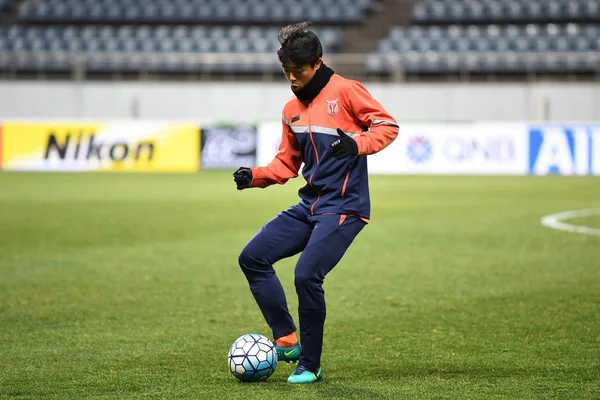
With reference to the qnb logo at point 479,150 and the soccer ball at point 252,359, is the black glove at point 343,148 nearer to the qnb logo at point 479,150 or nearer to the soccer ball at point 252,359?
the soccer ball at point 252,359

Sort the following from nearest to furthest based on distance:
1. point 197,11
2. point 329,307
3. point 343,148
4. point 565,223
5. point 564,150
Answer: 1. point 343,148
2. point 329,307
3. point 565,223
4. point 564,150
5. point 197,11

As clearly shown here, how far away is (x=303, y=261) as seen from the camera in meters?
5.04

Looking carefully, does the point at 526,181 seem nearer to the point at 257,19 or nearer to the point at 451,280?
the point at 257,19

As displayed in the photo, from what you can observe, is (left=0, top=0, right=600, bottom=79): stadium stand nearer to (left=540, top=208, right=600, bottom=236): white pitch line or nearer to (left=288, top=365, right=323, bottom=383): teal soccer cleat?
(left=540, top=208, right=600, bottom=236): white pitch line

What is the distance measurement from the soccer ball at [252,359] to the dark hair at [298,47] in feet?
5.01

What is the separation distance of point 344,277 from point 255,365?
14.0 feet

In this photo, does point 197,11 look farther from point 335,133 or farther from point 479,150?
point 335,133

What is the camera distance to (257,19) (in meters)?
32.2

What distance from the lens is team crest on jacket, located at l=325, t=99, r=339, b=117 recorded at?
5105 millimetres

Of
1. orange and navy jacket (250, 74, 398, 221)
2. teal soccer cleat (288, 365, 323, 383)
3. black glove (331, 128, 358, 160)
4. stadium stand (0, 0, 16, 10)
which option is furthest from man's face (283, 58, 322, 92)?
stadium stand (0, 0, 16, 10)

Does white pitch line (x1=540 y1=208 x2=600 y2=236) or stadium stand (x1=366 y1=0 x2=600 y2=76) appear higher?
stadium stand (x1=366 y1=0 x2=600 y2=76)

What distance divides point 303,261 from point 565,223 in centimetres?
979

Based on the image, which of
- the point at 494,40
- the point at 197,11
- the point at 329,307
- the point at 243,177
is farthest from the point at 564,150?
the point at 243,177

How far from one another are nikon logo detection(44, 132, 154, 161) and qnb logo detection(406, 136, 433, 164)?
24.4 feet
